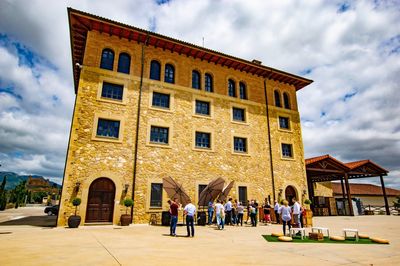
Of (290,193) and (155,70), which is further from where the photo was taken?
(290,193)

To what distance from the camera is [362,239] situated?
862 cm

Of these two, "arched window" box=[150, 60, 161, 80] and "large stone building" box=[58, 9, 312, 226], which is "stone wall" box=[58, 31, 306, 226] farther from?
"arched window" box=[150, 60, 161, 80]

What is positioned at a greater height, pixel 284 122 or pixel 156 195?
pixel 284 122

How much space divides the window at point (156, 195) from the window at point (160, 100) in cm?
533

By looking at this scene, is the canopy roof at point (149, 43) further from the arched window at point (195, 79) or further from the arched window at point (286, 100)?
the arched window at point (286, 100)

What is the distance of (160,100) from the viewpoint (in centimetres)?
1620

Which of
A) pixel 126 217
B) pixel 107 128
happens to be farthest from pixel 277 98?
pixel 126 217

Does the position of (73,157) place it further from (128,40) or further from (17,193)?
(17,193)

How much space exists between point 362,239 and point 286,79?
15.6m

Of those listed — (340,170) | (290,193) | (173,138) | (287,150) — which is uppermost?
(287,150)

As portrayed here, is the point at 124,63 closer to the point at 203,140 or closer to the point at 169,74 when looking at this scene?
the point at 169,74

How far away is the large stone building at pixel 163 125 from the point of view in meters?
13.3

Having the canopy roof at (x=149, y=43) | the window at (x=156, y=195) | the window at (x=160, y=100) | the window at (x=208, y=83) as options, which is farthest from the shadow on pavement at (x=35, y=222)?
the window at (x=208, y=83)

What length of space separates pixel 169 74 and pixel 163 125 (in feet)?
Result: 13.6
